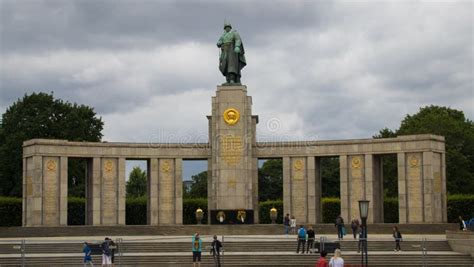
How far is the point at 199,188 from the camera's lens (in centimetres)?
9506

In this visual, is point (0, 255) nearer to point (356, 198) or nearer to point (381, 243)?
point (381, 243)

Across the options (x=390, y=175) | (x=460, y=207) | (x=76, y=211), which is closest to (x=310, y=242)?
(x=460, y=207)

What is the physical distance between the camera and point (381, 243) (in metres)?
40.5

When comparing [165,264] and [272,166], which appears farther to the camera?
[272,166]

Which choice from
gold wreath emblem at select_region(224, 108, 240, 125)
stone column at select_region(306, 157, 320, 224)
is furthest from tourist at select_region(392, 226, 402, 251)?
gold wreath emblem at select_region(224, 108, 240, 125)

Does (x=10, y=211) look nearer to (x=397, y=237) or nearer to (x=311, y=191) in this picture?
(x=311, y=191)

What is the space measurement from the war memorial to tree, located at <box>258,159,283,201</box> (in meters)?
33.2

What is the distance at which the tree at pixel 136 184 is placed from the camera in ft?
380

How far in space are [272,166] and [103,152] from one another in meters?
38.7

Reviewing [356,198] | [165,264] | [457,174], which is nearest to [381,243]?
[165,264]

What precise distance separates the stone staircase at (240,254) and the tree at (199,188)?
1926 inches

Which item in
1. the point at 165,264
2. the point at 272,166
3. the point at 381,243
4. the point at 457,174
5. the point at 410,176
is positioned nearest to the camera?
the point at 165,264

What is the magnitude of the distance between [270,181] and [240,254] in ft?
168

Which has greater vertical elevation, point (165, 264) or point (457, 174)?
point (457, 174)
